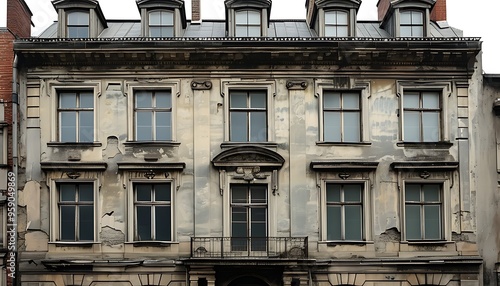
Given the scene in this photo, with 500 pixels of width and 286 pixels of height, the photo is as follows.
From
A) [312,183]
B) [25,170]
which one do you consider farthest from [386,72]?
[25,170]

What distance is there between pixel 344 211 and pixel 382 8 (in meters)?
9.35

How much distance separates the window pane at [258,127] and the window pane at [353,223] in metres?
3.69

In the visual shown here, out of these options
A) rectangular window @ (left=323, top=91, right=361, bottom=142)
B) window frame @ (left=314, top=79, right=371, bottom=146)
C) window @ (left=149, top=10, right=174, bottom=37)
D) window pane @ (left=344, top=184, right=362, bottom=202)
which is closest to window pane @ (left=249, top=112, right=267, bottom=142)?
window frame @ (left=314, top=79, right=371, bottom=146)

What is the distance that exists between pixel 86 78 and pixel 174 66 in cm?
298

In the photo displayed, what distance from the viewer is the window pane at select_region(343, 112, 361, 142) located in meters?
21.0

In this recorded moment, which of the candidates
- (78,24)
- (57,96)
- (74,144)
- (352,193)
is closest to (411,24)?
(352,193)

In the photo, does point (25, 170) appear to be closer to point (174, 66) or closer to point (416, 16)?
point (174, 66)

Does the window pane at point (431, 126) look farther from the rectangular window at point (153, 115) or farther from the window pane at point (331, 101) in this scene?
the rectangular window at point (153, 115)

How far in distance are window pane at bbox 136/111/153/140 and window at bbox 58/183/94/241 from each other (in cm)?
232

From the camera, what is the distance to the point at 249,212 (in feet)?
67.4

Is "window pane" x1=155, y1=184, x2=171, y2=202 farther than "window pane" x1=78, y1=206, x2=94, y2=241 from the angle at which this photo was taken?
Yes

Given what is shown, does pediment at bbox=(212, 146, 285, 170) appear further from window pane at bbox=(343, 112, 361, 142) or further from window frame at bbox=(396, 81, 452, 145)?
window frame at bbox=(396, 81, 452, 145)

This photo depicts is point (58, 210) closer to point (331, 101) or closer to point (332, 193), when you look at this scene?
point (332, 193)

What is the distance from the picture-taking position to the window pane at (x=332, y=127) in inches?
824
